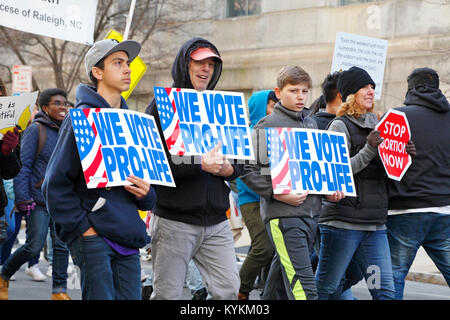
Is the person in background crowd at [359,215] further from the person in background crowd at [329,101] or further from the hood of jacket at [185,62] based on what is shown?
the hood of jacket at [185,62]

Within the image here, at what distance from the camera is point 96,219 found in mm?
4664

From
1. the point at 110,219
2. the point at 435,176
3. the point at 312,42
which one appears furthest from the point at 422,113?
the point at 312,42

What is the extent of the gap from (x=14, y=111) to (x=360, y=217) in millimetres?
2702

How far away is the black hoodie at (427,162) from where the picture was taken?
6223 millimetres

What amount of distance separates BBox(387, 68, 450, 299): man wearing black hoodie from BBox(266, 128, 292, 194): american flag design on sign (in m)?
0.90

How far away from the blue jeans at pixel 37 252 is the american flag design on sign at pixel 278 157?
2670 millimetres

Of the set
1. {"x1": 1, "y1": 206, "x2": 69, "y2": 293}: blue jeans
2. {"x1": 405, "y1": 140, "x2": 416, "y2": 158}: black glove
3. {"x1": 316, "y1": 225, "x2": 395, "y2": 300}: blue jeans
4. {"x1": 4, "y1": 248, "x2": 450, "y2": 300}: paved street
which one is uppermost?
{"x1": 405, "y1": 140, "x2": 416, "y2": 158}: black glove

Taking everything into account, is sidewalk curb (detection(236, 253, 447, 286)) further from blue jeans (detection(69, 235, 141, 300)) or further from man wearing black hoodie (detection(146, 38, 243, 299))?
blue jeans (detection(69, 235, 141, 300))

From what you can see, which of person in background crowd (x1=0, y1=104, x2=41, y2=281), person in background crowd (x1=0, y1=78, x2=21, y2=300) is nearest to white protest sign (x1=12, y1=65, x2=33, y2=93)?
person in background crowd (x1=0, y1=104, x2=41, y2=281)

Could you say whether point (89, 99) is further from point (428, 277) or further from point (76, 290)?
point (428, 277)

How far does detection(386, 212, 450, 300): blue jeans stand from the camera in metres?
6.18
